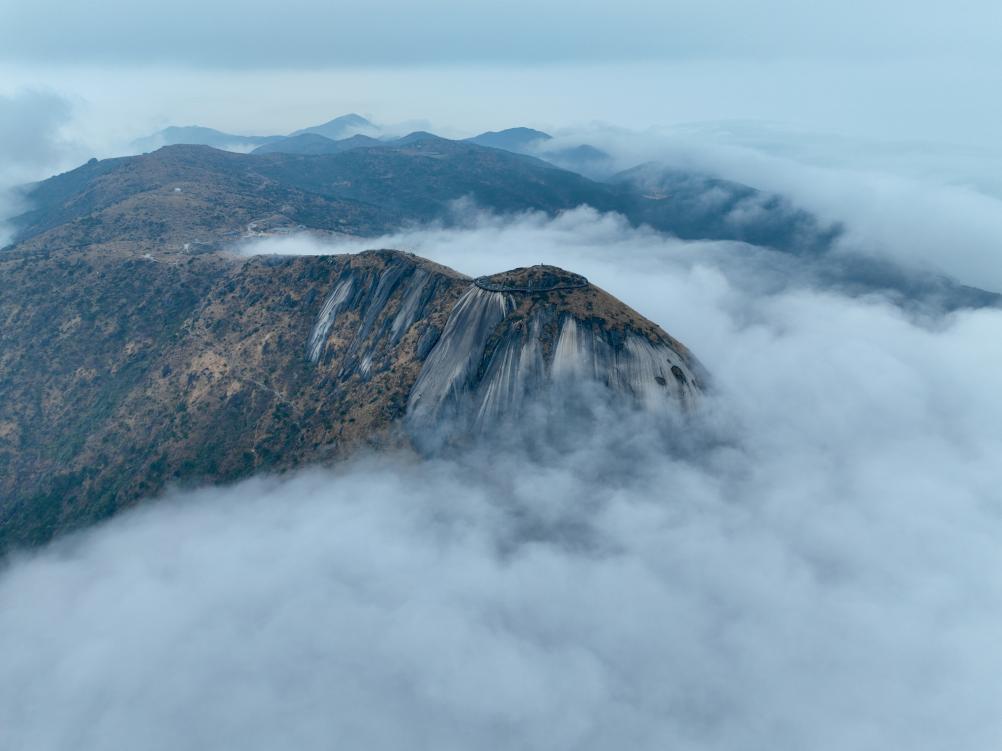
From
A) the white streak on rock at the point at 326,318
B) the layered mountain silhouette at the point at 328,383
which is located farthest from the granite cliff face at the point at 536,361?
the white streak on rock at the point at 326,318

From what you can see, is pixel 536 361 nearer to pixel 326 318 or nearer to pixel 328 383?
pixel 328 383

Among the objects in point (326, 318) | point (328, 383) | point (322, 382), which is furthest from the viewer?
point (326, 318)

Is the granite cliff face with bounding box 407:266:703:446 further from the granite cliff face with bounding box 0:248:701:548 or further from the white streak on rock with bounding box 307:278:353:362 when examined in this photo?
the white streak on rock with bounding box 307:278:353:362

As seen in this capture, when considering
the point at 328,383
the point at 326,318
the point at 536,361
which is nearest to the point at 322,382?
the point at 328,383

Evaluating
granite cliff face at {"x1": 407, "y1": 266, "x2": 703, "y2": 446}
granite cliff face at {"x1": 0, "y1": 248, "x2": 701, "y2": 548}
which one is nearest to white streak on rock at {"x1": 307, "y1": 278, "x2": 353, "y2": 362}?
granite cliff face at {"x1": 0, "y1": 248, "x2": 701, "y2": 548}

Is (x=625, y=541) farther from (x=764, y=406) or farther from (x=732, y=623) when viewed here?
(x=764, y=406)

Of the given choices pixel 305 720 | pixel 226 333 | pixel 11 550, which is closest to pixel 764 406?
pixel 305 720

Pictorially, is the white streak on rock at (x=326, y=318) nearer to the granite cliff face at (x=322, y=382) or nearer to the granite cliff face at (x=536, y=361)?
the granite cliff face at (x=322, y=382)

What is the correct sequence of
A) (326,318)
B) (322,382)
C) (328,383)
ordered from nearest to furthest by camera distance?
(328,383) < (322,382) < (326,318)
